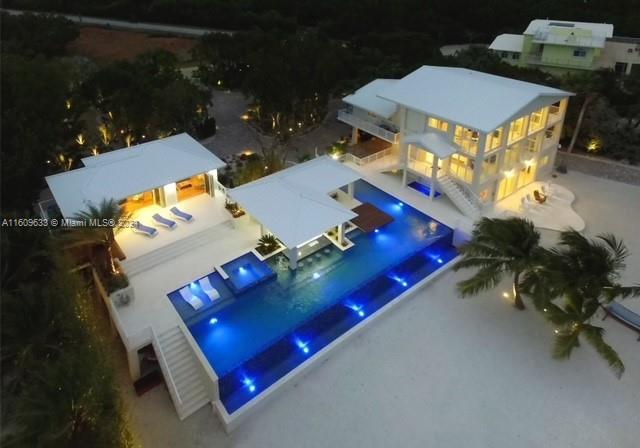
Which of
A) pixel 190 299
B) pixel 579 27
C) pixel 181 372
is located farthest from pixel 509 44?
pixel 181 372

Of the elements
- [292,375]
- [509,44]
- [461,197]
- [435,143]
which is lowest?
[292,375]

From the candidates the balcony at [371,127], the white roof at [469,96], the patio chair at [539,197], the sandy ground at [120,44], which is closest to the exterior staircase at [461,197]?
the white roof at [469,96]

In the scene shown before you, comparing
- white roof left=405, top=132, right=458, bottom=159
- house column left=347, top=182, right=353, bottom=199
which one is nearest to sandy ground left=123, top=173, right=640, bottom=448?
house column left=347, top=182, right=353, bottom=199

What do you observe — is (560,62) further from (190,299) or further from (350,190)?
(190,299)

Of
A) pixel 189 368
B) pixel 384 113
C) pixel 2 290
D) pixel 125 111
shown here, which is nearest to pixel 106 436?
pixel 189 368

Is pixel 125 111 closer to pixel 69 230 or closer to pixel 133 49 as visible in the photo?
pixel 69 230

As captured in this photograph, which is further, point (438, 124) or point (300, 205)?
point (438, 124)

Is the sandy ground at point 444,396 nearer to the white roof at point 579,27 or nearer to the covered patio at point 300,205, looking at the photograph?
the covered patio at point 300,205
